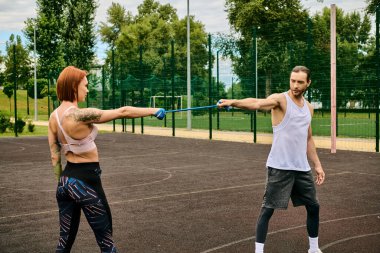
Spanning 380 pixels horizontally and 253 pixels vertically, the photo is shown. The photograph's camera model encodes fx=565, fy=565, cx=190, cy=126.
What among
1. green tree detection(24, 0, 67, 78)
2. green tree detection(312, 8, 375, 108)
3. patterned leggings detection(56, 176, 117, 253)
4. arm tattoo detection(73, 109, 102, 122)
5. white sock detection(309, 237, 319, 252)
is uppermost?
green tree detection(24, 0, 67, 78)

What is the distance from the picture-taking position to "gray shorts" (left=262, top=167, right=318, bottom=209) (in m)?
4.93

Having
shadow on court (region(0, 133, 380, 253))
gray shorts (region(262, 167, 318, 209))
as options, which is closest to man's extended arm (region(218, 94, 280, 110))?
gray shorts (region(262, 167, 318, 209))

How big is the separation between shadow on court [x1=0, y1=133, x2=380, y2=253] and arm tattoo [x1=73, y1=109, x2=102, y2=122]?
2078 millimetres

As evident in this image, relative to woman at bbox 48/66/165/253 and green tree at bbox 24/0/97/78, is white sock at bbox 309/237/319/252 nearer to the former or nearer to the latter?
woman at bbox 48/66/165/253

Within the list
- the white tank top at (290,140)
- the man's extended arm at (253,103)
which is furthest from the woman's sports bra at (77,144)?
the white tank top at (290,140)

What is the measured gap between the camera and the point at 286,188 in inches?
195

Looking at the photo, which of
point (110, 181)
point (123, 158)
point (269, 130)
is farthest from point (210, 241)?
point (269, 130)

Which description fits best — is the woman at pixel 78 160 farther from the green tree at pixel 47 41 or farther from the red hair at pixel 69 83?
the green tree at pixel 47 41

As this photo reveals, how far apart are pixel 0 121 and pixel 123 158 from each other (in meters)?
13.0

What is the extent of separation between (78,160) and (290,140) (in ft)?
6.32

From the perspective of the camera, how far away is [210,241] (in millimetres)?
5945

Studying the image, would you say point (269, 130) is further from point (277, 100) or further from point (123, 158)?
point (277, 100)

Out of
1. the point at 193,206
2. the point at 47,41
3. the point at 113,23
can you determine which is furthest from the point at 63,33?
the point at 193,206

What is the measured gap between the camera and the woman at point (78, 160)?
4.00 m
